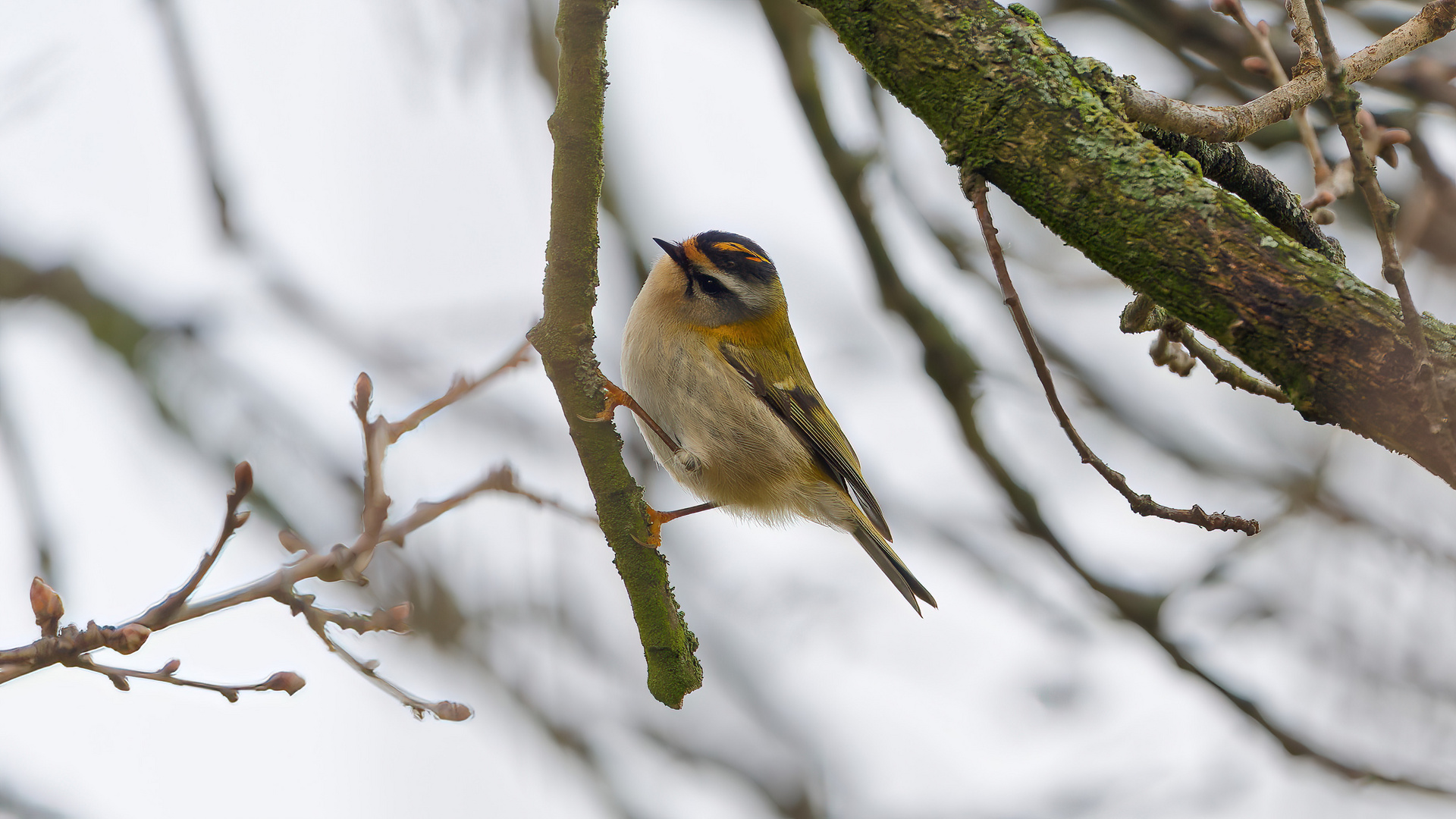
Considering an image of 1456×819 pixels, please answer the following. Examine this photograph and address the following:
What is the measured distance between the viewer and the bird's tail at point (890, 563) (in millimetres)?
3830

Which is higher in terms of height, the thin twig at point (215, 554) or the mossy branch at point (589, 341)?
the mossy branch at point (589, 341)

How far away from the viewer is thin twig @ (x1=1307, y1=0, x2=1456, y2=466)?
1652mm

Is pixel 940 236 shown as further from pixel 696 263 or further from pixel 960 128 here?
pixel 960 128

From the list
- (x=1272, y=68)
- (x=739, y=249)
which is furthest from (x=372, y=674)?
→ (x=1272, y=68)

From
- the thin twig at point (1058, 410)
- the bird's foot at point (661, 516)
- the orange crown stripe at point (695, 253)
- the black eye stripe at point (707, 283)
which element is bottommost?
the thin twig at point (1058, 410)

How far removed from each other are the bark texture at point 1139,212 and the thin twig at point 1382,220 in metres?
0.02

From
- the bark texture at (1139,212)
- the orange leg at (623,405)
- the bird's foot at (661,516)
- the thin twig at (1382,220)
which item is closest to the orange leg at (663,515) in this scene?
the bird's foot at (661,516)

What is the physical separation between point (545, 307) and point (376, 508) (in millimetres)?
700

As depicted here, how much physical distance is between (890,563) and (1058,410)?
1993 mm

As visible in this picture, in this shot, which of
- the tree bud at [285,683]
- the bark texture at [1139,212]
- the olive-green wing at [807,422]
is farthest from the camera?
the olive-green wing at [807,422]

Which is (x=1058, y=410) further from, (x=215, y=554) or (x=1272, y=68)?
(x=1272, y=68)

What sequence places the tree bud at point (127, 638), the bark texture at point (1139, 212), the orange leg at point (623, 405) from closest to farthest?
the tree bud at point (127, 638) < the bark texture at point (1139, 212) < the orange leg at point (623, 405)

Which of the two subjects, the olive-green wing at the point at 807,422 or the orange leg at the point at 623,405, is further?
the olive-green wing at the point at 807,422

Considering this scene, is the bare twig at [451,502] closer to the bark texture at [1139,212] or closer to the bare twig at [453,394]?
the bare twig at [453,394]
